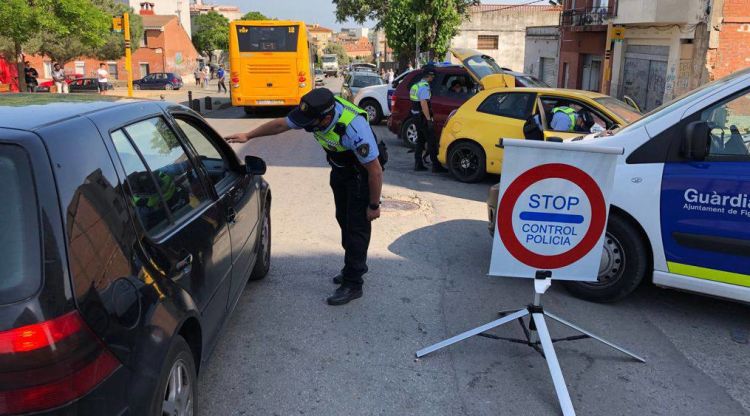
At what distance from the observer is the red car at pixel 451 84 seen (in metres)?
9.55

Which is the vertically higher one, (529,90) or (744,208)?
(529,90)

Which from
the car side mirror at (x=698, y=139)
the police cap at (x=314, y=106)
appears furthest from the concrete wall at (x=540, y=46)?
the police cap at (x=314, y=106)

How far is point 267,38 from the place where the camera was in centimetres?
2008

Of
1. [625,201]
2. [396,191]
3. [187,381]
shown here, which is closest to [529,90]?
[396,191]

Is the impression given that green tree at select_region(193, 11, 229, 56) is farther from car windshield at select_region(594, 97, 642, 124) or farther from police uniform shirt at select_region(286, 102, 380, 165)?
police uniform shirt at select_region(286, 102, 380, 165)

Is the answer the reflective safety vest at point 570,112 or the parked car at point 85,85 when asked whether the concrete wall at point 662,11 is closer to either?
the reflective safety vest at point 570,112

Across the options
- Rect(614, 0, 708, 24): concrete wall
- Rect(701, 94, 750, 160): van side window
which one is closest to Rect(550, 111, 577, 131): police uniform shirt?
Rect(701, 94, 750, 160): van side window

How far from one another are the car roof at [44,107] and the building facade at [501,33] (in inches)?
1627

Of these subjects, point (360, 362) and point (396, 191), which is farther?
point (396, 191)

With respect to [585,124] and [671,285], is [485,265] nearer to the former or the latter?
[671,285]

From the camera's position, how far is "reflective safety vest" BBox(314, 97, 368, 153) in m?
4.28

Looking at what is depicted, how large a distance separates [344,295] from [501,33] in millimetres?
41666

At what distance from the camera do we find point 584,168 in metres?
3.60

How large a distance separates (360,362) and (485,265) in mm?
2225
